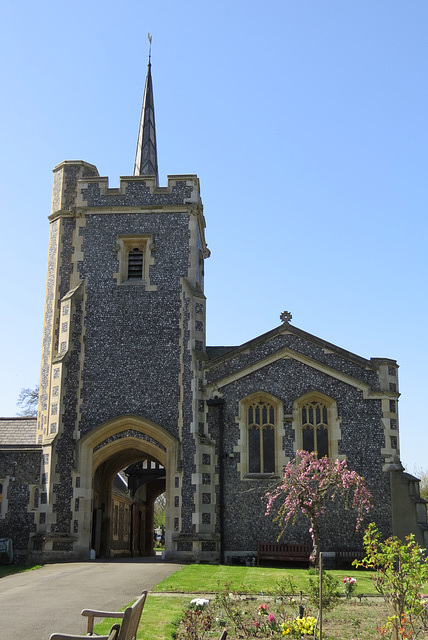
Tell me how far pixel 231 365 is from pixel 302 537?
16.1 ft

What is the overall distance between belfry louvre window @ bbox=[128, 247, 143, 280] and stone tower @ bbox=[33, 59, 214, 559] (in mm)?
34

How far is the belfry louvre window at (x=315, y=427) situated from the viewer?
62.1 feet

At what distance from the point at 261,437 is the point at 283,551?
3.00 metres

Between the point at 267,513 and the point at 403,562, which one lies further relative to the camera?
the point at 267,513

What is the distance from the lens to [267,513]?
1773cm

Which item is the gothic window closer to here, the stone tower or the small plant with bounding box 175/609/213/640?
the stone tower

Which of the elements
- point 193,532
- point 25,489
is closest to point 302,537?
point 193,532

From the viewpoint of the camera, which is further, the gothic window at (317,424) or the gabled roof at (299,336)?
the gabled roof at (299,336)

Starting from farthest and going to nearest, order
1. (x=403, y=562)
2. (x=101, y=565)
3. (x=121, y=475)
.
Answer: (x=121, y=475) → (x=101, y=565) → (x=403, y=562)

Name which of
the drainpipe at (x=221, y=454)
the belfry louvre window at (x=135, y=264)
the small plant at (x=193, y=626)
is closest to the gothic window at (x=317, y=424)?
the drainpipe at (x=221, y=454)

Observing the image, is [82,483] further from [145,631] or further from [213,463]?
[145,631]

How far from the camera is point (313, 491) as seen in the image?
17875mm

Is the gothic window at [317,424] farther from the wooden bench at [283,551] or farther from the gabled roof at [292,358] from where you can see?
the wooden bench at [283,551]

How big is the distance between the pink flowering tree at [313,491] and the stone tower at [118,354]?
1.83 metres
